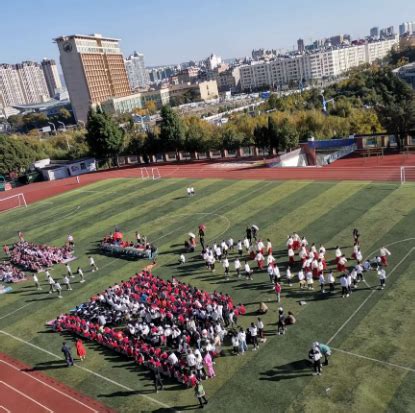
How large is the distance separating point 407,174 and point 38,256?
120 feet

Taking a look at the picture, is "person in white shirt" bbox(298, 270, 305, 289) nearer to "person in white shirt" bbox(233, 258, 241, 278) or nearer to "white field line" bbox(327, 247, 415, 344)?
"white field line" bbox(327, 247, 415, 344)

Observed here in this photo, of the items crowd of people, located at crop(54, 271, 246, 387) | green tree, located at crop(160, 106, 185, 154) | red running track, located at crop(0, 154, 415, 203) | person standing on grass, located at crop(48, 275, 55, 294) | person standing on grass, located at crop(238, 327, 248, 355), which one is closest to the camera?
crowd of people, located at crop(54, 271, 246, 387)

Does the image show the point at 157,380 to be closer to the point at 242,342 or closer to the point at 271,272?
the point at 242,342

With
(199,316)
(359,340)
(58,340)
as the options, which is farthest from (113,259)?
(359,340)

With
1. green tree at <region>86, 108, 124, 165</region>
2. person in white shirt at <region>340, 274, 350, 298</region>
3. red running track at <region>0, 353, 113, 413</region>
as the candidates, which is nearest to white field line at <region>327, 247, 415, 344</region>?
person in white shirt at <region>340, 274, 350, 298</region>

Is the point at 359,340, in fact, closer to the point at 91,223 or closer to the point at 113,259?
the point at 113,259

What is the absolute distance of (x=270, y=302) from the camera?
82.0ft

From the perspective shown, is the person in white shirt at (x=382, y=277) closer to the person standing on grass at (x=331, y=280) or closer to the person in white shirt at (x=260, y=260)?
the person standing on grass at (x=331, y=280)

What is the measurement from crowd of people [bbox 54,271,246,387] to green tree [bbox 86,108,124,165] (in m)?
51.9

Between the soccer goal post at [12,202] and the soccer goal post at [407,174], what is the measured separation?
47.5 meters

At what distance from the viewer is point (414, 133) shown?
54.8 meters

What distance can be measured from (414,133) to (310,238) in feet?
103

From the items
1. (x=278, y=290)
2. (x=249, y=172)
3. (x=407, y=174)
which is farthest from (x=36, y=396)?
(x=249, y=172)

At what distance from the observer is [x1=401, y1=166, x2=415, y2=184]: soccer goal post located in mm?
42344
